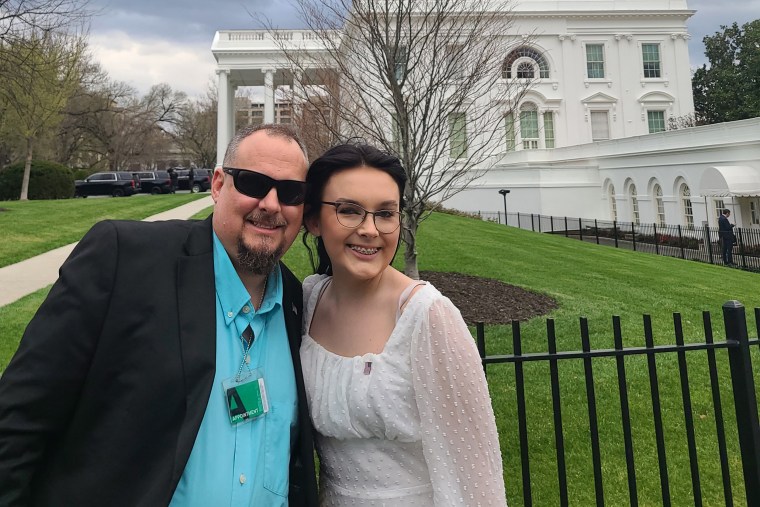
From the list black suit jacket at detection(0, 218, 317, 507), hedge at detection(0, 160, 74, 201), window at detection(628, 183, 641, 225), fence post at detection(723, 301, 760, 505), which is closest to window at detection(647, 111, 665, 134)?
window at detection(628, 183, 641, 225)

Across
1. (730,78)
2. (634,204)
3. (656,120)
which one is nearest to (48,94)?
(634,204)

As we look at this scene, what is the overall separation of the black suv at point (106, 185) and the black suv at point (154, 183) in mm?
1957

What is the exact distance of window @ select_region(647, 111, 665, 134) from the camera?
1582 inches

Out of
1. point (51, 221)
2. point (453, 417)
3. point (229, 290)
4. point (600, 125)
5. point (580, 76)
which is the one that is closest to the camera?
point (453, 417)

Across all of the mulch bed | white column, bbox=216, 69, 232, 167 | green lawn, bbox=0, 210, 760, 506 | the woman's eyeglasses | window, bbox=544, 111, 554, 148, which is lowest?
green lawn, bbox=0, 210, 760, 506

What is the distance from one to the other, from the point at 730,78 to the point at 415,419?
205ft

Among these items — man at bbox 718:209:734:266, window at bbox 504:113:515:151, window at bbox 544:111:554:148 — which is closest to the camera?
window at bbox 504:113:515:151

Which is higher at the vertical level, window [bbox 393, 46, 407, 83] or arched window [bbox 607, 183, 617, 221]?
window [bbox 393, 46, 407, 83]

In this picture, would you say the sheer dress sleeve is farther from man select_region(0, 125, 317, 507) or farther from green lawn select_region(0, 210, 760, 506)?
green lawn select_region(0, 210, 760, 506)

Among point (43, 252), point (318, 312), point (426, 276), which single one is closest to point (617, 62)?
point (426, 276)

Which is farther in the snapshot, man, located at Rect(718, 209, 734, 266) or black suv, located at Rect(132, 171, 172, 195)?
black suv, located at Rect(132, 171, 172, 195)

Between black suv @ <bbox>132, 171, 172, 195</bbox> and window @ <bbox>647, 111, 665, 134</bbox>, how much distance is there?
40.4m

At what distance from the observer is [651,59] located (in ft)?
133

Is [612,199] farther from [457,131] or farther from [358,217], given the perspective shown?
[358,217]
